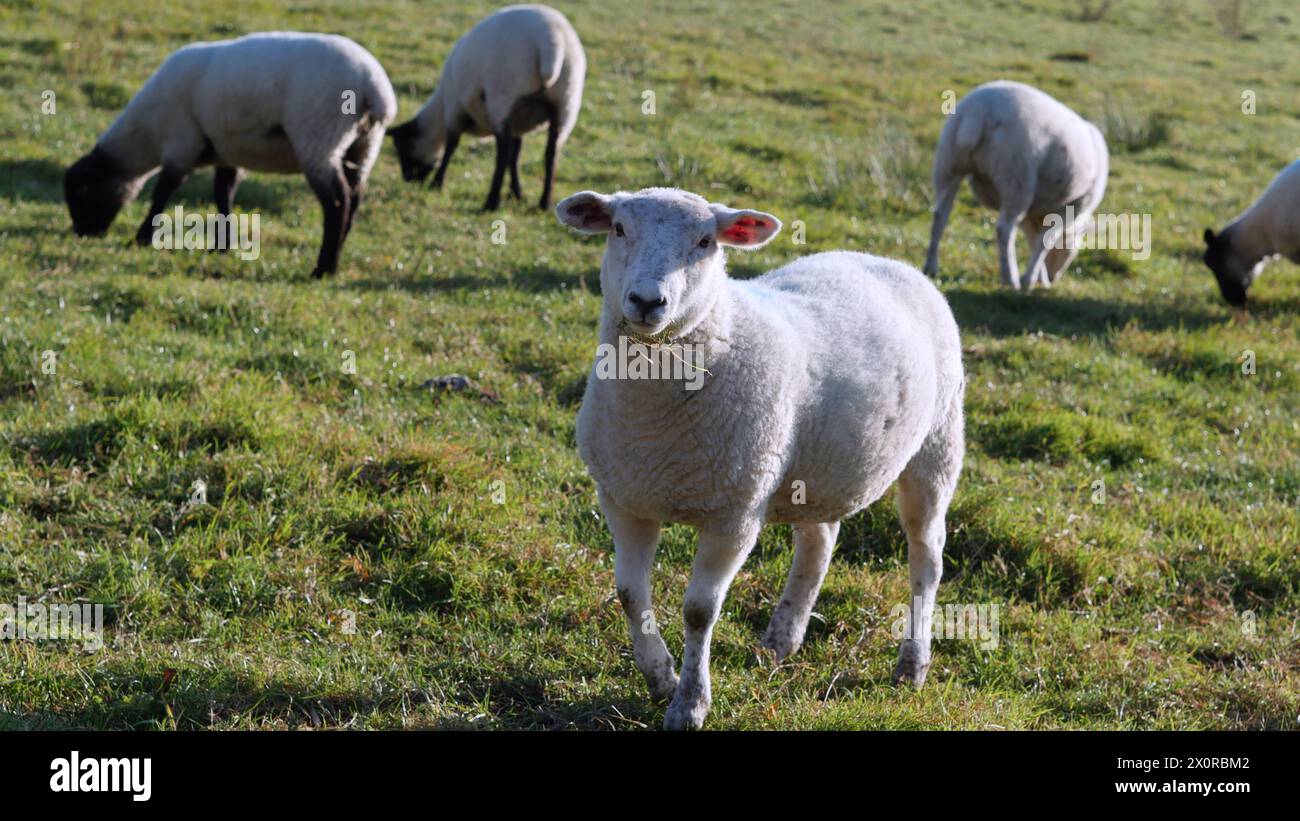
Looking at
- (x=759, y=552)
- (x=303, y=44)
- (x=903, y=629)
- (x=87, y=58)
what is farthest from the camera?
(x=87, y=58)

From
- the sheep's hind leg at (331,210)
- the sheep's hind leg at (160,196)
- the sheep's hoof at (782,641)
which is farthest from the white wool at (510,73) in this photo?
the sheep's hoof at (782,641)

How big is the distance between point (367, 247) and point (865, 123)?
9137 mm

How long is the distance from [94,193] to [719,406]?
7.54m

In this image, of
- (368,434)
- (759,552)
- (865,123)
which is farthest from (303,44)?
(865,123)

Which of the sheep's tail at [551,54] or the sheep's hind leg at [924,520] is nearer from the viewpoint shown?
the sheep's hind leg at [924,520]

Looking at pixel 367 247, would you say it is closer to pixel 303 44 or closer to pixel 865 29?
pixel 303 44

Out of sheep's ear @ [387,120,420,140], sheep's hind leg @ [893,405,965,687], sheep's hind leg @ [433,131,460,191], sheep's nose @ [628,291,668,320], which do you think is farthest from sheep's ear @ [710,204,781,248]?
sheep's ear @ [387,120,420,140]

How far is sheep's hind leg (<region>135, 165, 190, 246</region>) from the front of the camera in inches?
370

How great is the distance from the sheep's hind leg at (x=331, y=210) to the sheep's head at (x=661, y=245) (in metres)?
5.46

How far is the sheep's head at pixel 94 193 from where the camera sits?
375 inches

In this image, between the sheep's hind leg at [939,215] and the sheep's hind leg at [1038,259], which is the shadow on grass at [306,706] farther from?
the sheep's hind leg at [1038,259]

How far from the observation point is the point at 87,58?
46.0 feet

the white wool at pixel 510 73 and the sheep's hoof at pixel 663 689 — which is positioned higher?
the white wool at pixel 510 73
